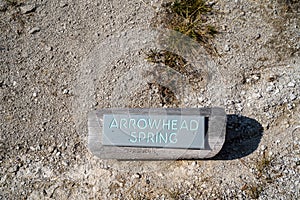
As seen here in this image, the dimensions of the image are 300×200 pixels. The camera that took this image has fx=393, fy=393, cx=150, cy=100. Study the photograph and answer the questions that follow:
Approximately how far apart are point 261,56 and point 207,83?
1.71ft

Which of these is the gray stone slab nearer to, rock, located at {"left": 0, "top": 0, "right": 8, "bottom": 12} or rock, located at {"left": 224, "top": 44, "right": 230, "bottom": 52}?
rock, located at {"left": 224, "top": 44, "right": 230, "bottom": 52}

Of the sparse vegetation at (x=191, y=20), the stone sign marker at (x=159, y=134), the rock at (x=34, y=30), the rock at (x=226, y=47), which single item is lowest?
the stone sign marker at (x=159, y=134)

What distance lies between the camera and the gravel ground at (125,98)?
2.90m

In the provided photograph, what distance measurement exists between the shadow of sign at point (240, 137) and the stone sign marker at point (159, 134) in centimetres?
25

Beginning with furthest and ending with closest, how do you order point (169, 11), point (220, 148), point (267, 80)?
point (169, 11)
point (267, 80)
point (220, 148)

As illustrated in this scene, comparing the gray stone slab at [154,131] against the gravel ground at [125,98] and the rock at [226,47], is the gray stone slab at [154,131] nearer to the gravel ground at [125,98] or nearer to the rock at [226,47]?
the gravel ground at [125,98]

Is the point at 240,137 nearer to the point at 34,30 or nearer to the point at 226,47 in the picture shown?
the point at 226,47

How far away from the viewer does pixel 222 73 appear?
326 centimetres

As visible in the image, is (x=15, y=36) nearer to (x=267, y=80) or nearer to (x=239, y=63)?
(x=239, y=63)

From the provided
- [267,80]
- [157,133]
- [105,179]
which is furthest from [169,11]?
[105,179]

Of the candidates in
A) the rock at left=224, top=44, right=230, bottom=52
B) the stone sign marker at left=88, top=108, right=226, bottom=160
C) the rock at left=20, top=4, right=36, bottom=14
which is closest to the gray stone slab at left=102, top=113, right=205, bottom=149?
the stone sign marker at left=88, top=108, right=226, bottom=160

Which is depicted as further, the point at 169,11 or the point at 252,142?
the point at 169,11

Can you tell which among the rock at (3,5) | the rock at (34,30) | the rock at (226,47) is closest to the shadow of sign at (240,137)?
the rock at (226,47)

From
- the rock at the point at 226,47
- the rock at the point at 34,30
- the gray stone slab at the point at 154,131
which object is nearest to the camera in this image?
the gray stone slab at the point at 154,131
